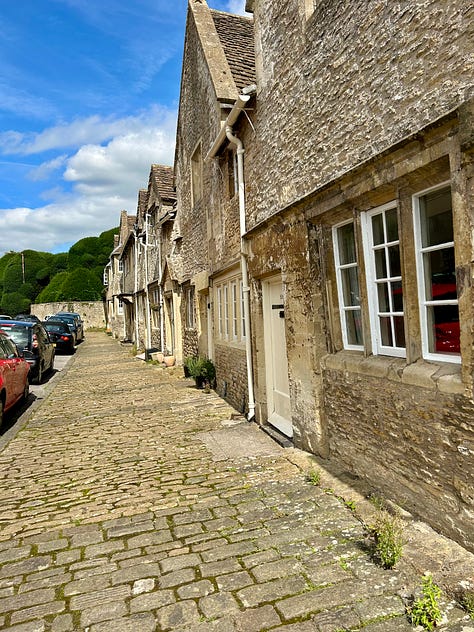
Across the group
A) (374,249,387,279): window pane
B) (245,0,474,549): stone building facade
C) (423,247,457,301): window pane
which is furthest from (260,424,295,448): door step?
(423,247,457,301): window pane

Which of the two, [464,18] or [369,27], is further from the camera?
[369,27]

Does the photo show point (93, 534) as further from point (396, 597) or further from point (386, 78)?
point (386, 78)

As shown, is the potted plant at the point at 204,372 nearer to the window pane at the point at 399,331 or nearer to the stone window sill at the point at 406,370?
the stone window sill at the point at 406,370

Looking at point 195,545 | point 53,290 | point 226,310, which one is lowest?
point 195,545

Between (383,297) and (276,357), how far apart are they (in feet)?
9.71

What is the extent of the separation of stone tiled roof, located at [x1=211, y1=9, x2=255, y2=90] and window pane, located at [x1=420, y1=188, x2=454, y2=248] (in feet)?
21.7

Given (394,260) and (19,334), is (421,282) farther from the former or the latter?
(19,334)

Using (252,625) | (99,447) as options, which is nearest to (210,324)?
(99,447)

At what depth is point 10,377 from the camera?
27.8 feet

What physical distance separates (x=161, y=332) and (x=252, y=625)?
16196 millimetres

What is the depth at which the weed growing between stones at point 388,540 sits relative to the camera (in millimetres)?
3188

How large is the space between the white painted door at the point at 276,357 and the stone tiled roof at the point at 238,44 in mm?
4709

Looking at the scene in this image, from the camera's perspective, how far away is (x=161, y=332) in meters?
18.6

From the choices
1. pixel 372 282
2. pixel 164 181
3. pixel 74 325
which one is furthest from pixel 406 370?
pixel 74 325
